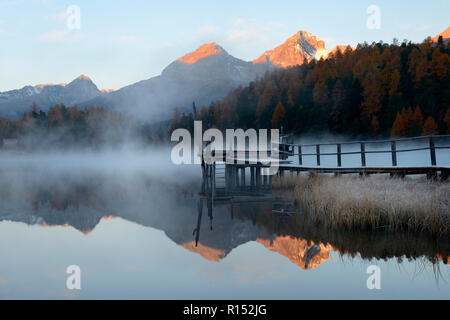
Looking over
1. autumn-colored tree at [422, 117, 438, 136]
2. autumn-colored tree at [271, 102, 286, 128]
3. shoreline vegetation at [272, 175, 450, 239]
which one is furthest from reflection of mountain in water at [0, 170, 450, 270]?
autumn-colored tree at [271, 102, 286, 128]

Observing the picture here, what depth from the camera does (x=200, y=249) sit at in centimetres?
1138

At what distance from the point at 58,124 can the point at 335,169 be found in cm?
12370

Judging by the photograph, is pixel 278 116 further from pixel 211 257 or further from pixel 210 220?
pixel 211 257

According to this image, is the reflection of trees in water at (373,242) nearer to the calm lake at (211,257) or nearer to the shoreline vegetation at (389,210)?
the calm lake at (211,257)

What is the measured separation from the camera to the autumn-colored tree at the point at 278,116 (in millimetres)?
76562

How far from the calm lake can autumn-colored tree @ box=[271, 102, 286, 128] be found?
5944 centimetres

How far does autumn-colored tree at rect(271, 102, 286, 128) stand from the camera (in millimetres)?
76562

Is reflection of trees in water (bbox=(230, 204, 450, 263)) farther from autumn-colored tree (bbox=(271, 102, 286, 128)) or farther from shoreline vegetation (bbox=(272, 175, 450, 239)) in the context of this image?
autumn-colored tree (bbox=(271, 102, 286, 128))

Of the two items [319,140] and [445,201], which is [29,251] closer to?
[445,201]

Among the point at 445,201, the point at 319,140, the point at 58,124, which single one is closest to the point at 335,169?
the point at 445,201

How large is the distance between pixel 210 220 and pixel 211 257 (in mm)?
5328

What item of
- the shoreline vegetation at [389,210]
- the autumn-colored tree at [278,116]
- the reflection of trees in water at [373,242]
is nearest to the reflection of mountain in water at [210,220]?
the reflection of trees in water at [373,242]

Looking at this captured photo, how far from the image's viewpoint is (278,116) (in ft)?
256
